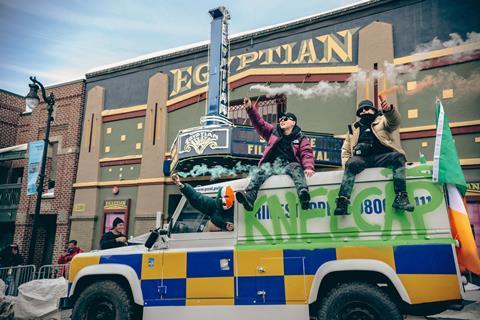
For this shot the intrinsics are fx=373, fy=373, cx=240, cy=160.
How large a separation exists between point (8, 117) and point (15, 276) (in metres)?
12.2

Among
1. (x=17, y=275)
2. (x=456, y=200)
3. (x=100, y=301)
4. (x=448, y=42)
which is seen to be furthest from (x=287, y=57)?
(x=17, y=275)

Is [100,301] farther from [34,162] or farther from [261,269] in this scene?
[34,162]

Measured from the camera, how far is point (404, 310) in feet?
13.5

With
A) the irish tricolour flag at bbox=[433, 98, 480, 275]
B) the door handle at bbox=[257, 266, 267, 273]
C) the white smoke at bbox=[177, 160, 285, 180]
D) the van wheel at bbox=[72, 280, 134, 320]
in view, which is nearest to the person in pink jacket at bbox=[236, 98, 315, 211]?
the door handle at bbox=[257, 266, 267, 273]

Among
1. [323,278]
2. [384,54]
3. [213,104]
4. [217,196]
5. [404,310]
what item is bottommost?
[404,310]

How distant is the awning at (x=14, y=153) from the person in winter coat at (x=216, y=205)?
15055 mm

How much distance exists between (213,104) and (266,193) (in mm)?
7176

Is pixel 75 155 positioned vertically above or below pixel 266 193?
above

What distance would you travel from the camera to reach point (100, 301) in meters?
5.14

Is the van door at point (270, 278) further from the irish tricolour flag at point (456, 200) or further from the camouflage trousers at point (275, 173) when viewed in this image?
the irish tricolour flag at point (456, 200)

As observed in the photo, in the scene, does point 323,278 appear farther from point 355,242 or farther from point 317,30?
point 317,30

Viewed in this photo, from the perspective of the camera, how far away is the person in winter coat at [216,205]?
480 cm

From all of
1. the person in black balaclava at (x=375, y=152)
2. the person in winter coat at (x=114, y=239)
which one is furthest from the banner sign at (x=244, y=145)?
the person in black balaclava at (x=375, y=152)

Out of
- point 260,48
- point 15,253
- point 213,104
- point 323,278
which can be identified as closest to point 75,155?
point 15,253
